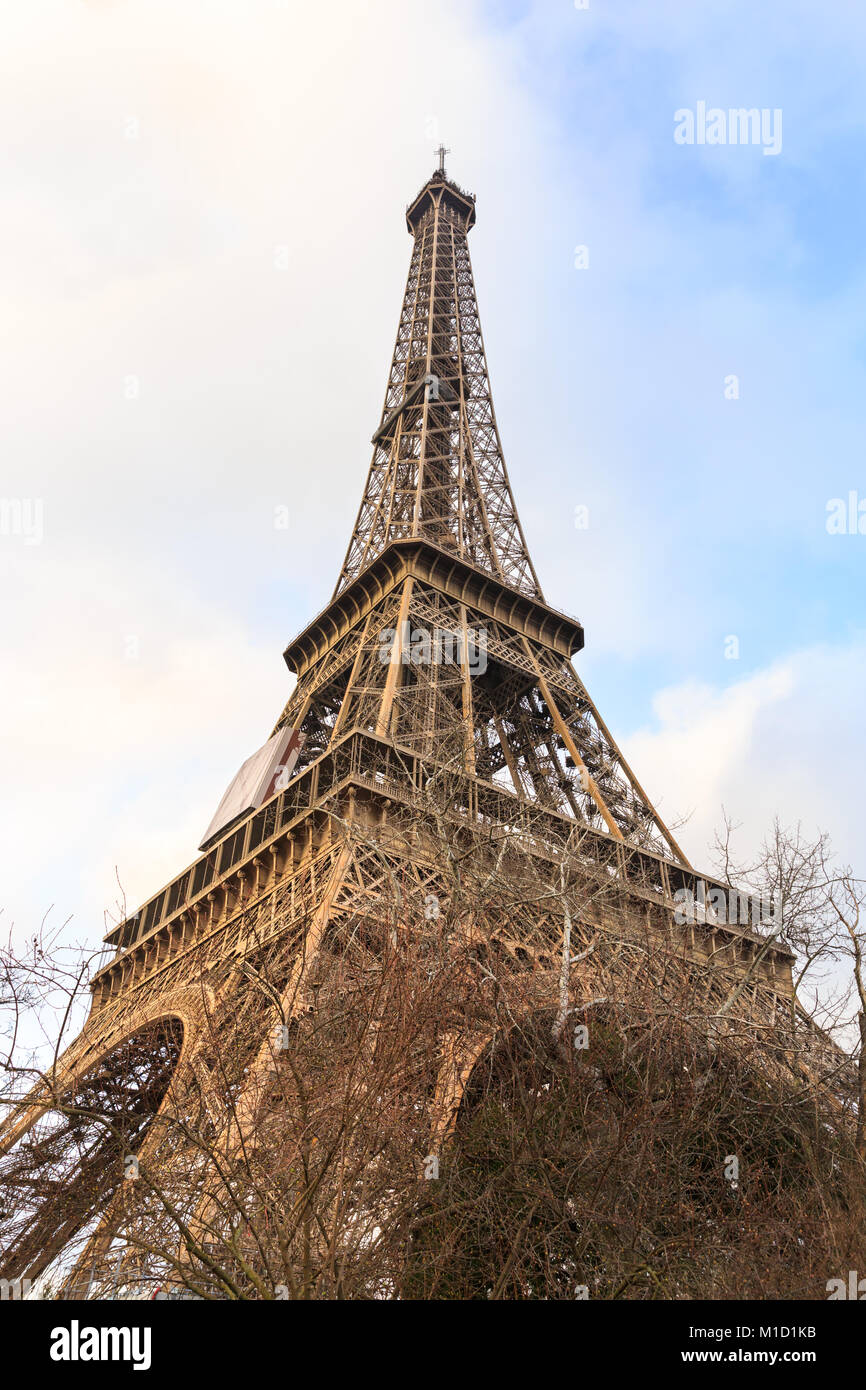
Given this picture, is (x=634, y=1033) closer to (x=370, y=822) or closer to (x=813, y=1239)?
(x=813, y=1239)

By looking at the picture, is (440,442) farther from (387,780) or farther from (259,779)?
(387,780)

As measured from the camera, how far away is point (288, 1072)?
476 inches

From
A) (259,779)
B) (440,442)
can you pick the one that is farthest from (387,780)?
(440,442)

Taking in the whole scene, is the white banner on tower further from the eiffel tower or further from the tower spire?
the tower spire

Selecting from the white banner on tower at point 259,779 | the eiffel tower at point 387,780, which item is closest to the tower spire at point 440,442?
the eiffel tower at point 387,780

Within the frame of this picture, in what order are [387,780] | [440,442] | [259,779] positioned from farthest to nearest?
[440,442] < [259,779] < [387,780]

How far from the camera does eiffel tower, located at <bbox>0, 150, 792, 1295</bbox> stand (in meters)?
17.7

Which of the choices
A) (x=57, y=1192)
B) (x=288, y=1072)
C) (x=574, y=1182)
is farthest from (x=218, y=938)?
(x=574, y=1182)

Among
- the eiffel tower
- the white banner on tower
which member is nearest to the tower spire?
the eiffel tower

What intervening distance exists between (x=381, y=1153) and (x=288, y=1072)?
9.03 ft

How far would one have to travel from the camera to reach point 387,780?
21.8 meters

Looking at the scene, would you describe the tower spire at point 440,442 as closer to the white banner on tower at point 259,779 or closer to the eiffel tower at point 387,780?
the eiffel tower at point 387,780

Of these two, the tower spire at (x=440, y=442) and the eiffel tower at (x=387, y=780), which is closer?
the eiffel tower at (x=387, y=780)

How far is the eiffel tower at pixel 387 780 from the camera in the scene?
17734 mm
